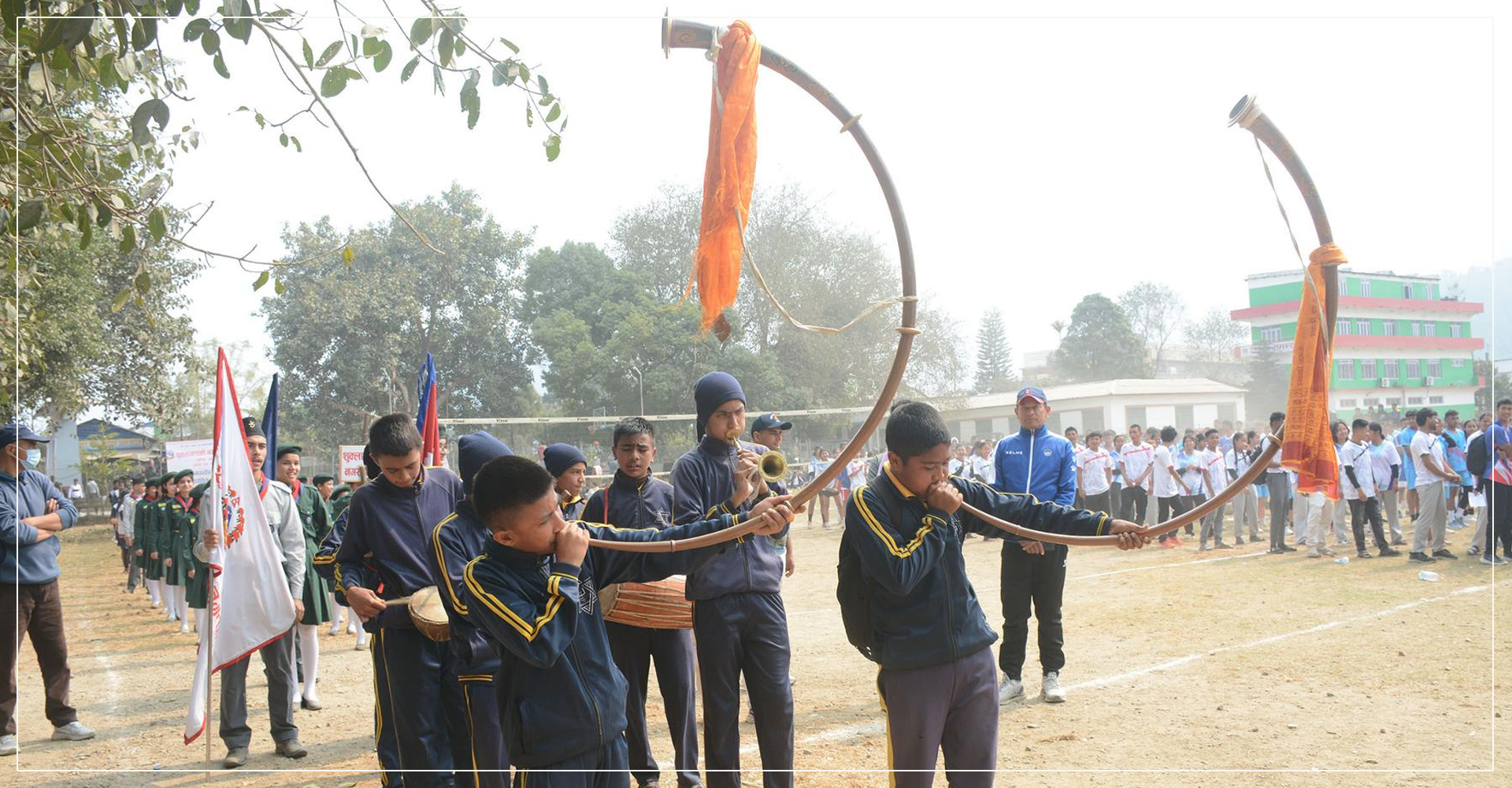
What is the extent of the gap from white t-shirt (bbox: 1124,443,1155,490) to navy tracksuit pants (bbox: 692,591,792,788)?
14.5 m

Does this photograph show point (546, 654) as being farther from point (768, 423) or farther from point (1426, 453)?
point (1426, 453)

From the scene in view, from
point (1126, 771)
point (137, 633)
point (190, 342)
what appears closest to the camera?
point (1126, 771)

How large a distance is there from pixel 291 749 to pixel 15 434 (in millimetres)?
3045

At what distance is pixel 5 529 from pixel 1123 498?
16437 millimetres

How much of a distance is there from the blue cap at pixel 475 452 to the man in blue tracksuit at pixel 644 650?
72 centimetres

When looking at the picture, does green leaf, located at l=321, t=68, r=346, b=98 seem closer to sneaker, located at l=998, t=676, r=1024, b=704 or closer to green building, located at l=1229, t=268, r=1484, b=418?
green building, located at l=1229, t=268, r=1484, b=418

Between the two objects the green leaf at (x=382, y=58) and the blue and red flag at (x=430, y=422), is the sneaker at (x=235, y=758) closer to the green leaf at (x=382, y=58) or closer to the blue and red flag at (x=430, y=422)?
the blue and red flag at (x=430, y=422)

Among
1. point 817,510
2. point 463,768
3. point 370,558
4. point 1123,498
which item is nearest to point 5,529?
point 370,558

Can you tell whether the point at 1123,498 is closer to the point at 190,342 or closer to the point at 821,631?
the point at 821,631

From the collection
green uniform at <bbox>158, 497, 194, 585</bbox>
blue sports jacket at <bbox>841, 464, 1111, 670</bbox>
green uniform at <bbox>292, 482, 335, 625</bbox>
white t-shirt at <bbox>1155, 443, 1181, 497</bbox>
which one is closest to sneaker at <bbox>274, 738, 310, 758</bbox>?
green uniform at <bbox>292, 482, 335, 625</bbox>

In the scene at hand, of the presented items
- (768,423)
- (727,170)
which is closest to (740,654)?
(768,423)

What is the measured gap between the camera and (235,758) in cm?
621

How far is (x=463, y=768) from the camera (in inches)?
189

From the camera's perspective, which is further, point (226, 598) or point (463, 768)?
point (226, 598)
